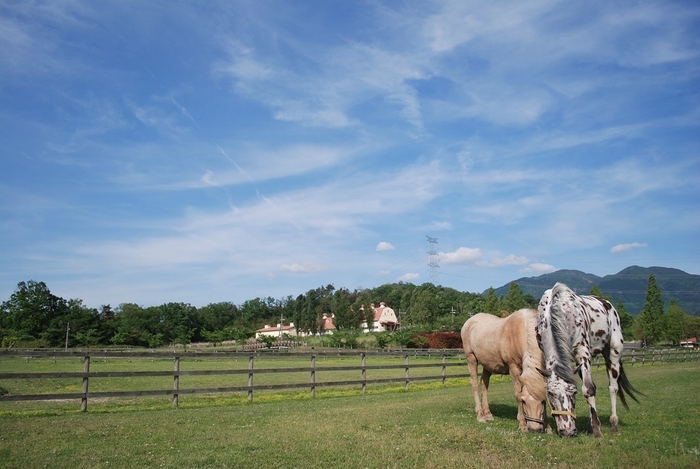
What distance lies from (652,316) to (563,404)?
3271 inches

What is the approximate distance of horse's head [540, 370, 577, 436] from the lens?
6.82 m

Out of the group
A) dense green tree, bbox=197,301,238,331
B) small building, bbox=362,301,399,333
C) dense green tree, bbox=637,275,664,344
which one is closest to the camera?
dense green tree, bbox=637,275,664,344

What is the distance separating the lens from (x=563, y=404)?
22.5 feet

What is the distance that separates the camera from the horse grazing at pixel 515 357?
7.31 metres

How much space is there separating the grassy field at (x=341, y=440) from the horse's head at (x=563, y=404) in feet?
0.57

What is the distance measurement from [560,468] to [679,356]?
4624 cm

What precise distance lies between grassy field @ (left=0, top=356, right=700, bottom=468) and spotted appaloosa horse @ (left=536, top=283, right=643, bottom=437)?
0.40 m

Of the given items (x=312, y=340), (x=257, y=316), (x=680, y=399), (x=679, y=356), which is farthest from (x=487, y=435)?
(x=257, y=316)

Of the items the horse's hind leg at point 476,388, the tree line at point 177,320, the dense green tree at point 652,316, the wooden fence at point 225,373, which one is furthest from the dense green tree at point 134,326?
the dense green tree at point 652,316

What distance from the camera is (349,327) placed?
97.8 metres

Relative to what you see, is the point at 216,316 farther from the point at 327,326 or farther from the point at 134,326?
the point at 134,326

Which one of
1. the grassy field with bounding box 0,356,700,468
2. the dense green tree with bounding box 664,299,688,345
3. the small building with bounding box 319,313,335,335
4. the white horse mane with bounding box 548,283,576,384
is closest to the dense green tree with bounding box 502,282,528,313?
the dense green tree with bounding box 664,299,688,345

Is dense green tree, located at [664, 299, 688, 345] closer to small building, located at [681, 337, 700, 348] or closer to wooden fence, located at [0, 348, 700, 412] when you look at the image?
small building, located at [681, 337, 700, 348]

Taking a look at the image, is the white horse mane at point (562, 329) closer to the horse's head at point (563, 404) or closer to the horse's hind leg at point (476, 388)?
the horse's head at point (563, 404)
